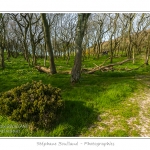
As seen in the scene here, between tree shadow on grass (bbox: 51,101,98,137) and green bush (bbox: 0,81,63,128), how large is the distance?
35cm

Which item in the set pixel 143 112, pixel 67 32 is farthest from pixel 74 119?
pixel 67 32

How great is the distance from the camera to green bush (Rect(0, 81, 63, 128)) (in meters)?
5.76

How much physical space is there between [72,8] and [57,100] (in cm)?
396

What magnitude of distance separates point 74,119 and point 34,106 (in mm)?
1716

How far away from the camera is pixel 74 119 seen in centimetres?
637

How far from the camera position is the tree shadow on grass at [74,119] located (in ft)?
18.6

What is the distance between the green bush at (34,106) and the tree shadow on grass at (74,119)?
0.35 meters

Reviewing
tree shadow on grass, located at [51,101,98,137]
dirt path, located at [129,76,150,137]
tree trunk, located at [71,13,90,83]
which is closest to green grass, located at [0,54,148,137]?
tree shadow on grass, located at [51,101,98,137]

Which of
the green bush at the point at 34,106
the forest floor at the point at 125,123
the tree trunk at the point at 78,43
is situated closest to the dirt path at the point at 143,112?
the forest floor at the point at 125,123

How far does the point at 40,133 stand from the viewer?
18.4ft

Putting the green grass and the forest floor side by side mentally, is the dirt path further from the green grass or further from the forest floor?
the green grass

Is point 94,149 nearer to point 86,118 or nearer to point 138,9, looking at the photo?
point 86,118

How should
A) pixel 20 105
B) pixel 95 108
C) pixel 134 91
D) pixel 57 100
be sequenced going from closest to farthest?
pixel 20 105
pixel 57 100
pixel 95 108
pixel 134 91

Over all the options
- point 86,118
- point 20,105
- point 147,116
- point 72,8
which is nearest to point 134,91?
point 147,116
